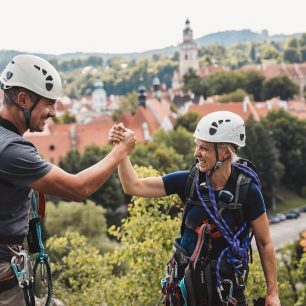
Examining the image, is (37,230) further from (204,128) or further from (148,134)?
(148,134)

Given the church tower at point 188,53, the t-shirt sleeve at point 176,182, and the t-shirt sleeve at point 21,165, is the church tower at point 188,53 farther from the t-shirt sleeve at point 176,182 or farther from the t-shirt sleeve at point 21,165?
the t-shirt sleeve at point 21,165

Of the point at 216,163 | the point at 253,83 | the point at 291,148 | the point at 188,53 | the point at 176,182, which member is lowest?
the point at 291,148

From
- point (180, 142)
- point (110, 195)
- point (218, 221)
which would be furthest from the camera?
point (180, 142)

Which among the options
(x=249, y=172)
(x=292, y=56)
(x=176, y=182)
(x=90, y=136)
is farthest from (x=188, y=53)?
(x=249, y=172)

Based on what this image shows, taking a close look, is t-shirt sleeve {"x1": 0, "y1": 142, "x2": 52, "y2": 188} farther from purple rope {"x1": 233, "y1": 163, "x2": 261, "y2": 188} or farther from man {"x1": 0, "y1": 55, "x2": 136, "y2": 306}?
purple rope {"x1": 233, "y1": 163, "x2": 261, "y2": 188}

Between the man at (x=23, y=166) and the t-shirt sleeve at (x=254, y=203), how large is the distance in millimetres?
1196

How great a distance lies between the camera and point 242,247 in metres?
4.87

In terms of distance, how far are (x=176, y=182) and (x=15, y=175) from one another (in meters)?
1.67

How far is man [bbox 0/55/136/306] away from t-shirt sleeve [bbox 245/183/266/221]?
3.92ft

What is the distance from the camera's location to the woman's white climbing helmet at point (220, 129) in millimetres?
4977

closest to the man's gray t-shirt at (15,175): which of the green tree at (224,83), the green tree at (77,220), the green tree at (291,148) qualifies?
the green tree at (77,220)

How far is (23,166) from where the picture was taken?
12.7 ft

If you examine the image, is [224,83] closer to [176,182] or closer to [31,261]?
[176,182]

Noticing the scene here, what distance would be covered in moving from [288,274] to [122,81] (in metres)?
172
